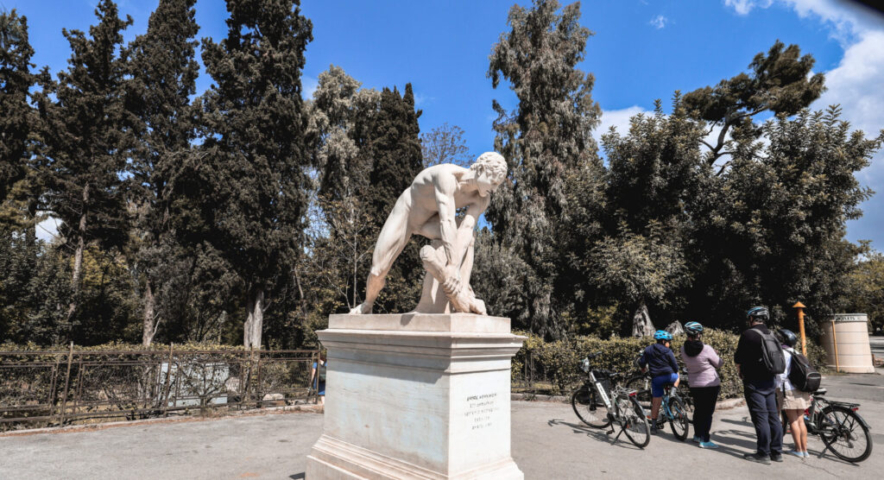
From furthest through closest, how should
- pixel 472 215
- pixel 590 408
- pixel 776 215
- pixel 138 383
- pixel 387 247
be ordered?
pixel 776 215 → pixel 138 383 → pixel 590 408 → pixel 387 247 → pixel 472 215

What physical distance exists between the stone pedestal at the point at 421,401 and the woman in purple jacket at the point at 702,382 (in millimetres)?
3809

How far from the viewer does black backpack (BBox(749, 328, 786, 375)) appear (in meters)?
5.16

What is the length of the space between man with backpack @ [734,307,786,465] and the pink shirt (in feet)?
2.11

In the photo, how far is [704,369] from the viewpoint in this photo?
610 centimetres

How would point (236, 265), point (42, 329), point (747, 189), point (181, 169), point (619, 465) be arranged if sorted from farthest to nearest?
1. point (181, 169)
2. point (236, 265)
3. point (42, 329)
4. point (747, 189)
5. point (619, 465)

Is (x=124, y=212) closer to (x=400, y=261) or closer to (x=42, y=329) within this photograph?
(x=42, y=329)

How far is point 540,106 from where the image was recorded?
18.5 metres

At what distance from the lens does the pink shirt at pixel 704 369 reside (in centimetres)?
606

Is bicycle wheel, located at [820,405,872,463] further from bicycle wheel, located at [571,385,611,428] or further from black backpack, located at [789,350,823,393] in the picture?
bicycle wheel, located at [571,385,611,428]

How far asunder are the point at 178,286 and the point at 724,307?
2226 cm

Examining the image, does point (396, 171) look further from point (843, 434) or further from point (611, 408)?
point (843, 434)

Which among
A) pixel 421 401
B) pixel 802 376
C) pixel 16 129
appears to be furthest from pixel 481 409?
pixel 16 129

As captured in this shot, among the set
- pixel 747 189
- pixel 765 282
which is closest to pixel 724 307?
pixel 765 282

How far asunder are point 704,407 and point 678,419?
1.77 ft
